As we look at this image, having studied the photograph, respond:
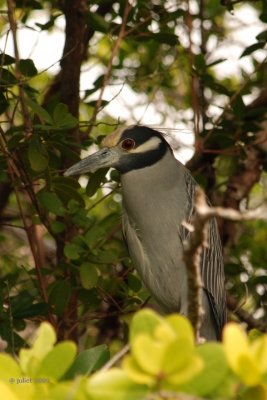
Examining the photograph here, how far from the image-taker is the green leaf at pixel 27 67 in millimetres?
2818

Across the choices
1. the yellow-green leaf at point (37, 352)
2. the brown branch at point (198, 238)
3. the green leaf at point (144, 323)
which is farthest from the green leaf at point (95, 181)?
the green leaf at point (144, 323)

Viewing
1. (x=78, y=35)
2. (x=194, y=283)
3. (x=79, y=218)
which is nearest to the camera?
(x=194, y=283)

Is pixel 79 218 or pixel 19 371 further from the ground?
pixel 19 371

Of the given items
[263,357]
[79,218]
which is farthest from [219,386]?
[79,218]

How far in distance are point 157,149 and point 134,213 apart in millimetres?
276

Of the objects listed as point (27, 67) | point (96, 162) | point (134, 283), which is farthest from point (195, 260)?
point (134, 283)

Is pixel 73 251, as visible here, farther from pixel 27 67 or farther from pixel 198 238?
pixel 198 238

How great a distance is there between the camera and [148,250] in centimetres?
334

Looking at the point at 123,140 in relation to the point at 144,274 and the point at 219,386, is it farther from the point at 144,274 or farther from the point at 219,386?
the point at 219,386

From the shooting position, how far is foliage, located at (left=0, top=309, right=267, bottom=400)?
3.66 feet

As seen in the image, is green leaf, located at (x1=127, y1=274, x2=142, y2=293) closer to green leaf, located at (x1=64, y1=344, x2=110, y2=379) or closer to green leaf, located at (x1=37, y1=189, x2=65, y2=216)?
green leaf, located at (x1=37, y1=189, x2=65, y2=216)

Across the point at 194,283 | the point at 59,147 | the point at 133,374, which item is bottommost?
the point at 59,147

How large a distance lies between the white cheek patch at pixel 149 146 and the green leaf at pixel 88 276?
58 centimetres

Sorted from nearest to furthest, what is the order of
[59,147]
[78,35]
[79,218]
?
[59,147] < [79,218] < [78,35]
